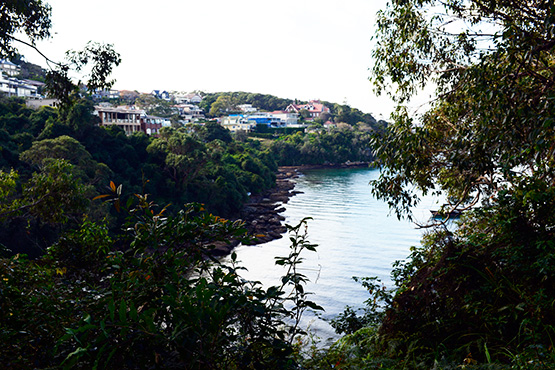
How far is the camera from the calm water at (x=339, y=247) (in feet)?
57.7

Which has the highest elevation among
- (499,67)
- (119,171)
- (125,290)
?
(499,67)

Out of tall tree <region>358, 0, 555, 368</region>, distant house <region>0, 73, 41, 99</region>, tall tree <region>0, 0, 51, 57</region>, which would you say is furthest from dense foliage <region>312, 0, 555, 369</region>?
distant house <region>0, 73, 41, 99</region>

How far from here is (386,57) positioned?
744 centimetres

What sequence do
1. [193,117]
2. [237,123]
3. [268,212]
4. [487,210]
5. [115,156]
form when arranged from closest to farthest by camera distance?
[487,210] < [115,156] < [268,212] < [237,123] < [193,117]

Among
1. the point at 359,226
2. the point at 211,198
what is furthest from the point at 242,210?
the point at 359,226

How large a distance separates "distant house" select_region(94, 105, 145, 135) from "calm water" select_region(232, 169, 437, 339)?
18.1 metres

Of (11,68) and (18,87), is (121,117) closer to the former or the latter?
(18,87)

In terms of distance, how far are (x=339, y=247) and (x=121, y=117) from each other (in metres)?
27.7

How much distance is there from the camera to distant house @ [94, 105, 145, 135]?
128 feet

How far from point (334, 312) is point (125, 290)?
13.9 metres

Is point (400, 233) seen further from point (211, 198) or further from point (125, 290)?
point (125, 290)

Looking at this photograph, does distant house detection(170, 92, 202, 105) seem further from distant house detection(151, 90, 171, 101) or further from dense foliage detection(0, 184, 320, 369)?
dense foliage detection(0, 184, 320, 369)

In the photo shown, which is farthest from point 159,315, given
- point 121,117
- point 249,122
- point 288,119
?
point 288,119

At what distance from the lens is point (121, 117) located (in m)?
42.2
